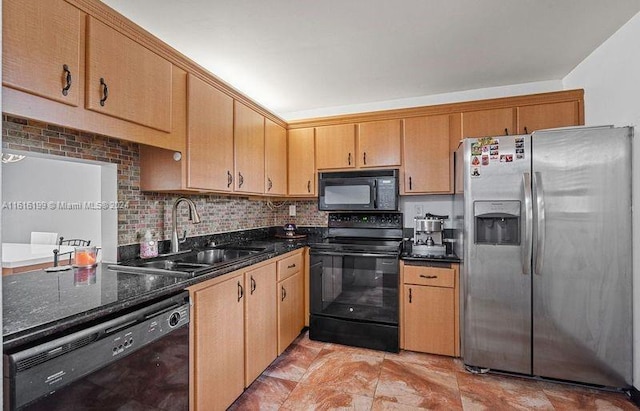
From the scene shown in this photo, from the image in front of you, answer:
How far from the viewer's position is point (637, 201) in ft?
6.74

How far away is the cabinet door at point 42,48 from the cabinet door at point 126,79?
0.07m

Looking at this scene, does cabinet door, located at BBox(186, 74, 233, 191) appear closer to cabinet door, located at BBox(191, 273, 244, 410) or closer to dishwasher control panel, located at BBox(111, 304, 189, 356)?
cabinet door, located at BBox(191, 273, 244, 410)

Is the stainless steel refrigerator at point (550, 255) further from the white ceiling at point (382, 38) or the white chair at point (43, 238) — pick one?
the white chair at point (43, 238)

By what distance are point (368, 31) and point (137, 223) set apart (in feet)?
6.30

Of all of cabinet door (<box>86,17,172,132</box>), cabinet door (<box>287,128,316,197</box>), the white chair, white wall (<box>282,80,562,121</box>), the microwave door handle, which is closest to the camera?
cabinet door (<box>86,17,172,132</box>)

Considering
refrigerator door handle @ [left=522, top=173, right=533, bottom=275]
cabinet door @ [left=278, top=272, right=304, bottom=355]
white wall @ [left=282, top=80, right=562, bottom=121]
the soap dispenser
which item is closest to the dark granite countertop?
the soap dispenser

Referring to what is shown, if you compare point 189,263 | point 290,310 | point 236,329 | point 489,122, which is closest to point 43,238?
point 189,263

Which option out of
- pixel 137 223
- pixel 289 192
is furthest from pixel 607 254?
pixel 137 223

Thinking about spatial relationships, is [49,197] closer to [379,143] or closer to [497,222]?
[379,143]

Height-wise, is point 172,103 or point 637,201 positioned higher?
point 172,103

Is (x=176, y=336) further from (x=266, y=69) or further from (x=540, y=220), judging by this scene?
(x=540, y=220)

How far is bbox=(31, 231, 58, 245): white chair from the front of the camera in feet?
5.54

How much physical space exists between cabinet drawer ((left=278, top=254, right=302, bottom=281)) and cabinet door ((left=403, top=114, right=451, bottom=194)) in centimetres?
118

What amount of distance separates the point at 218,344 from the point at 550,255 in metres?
2.22
